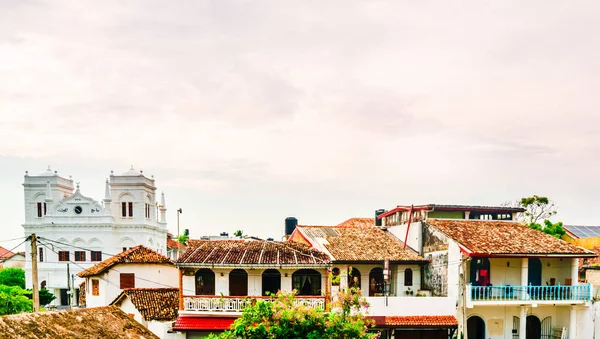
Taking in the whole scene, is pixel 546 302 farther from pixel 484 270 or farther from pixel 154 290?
pixel 154 290

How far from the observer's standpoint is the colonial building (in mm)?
21609

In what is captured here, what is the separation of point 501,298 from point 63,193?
1689 inches

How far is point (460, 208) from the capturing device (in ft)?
82.8

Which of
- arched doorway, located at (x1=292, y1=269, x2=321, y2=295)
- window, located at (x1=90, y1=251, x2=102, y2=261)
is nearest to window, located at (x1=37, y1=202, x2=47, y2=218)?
window, located at (x1=90, y1=251, x2=102, y2=261)

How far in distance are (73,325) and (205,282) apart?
1790cm

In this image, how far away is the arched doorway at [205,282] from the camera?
2228 cm

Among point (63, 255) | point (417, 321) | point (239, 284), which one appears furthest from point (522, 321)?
point (63, 255)

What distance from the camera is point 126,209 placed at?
A: 4838 centimetres

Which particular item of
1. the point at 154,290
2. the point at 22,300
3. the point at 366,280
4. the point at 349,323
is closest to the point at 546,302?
the point at 366,280

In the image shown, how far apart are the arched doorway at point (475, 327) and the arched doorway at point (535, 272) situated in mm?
3106

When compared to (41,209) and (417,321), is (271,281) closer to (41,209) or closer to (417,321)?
(417,321)

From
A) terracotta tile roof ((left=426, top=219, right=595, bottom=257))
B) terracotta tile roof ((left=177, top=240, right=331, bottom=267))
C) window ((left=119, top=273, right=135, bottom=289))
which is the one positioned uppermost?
terracotta tile roof ((left=426, top=219, right=595, bottom=257))

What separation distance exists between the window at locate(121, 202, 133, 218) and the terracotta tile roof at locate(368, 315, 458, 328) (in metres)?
33.7

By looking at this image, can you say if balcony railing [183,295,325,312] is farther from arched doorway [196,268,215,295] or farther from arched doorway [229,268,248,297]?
arched doorway [229,268,248,297]
